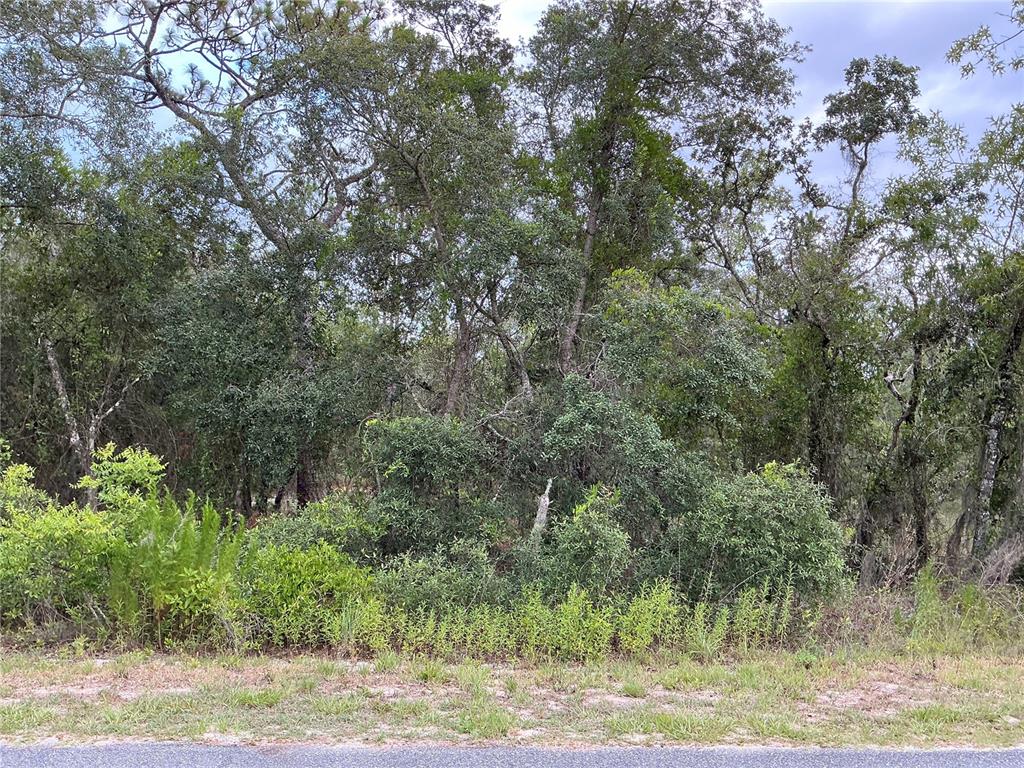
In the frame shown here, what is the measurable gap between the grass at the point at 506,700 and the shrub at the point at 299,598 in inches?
13.1

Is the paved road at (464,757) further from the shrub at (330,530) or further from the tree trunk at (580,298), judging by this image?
the tree trunk at (580,298)

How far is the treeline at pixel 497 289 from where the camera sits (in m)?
8.27

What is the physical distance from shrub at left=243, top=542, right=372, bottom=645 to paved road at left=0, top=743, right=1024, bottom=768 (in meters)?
2.16

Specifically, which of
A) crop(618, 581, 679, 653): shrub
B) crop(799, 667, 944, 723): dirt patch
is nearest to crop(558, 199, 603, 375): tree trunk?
crop(618, 581, 679, 653): shrub

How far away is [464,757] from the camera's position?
3391 mm

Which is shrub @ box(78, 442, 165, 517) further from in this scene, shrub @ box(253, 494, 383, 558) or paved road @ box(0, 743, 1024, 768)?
Answer: paved road @ box(0, 743, 1024, 768)

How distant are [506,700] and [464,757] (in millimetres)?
878

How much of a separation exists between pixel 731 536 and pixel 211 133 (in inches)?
400

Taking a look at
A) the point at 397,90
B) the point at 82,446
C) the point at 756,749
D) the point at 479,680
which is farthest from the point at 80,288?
the point at 756,749

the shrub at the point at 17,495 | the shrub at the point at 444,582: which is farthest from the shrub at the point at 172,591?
the shrub at the point at 17,495

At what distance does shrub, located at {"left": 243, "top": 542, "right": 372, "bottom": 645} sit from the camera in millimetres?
5605

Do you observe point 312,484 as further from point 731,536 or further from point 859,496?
point 859,496

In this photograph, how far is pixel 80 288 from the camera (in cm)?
1176

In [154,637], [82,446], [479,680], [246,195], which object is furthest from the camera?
[82,446]
